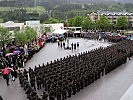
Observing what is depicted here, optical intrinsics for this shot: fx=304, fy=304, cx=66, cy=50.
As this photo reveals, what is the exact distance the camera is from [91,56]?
25.9 meters

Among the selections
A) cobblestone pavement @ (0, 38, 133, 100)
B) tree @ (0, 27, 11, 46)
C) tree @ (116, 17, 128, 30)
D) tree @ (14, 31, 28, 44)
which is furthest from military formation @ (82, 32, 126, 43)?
tree @ (116, 17, 128, 30)

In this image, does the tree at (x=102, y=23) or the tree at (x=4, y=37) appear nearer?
the tree at (x=4, y=37)

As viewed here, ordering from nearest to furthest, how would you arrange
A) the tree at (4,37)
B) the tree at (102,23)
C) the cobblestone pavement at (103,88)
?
1. the cobblestone pavement at (103,88)
2. the tree at (4,37)
3. the tree at (102,23)

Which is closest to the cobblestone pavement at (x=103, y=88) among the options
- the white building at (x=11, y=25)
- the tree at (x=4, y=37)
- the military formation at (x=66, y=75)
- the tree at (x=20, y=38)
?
the military formation at (x=66, y=75)

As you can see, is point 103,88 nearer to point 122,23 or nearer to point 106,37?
point 106,37

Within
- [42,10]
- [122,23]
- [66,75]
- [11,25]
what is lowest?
[122,23]

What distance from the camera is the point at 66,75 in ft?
61.0

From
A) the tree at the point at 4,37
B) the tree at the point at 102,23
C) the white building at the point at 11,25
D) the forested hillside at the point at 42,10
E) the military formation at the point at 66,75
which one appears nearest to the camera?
the military formation at the point at 66,75

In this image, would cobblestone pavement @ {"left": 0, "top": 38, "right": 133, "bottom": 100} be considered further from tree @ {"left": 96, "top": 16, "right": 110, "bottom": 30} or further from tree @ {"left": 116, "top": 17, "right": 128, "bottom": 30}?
tree @ {"left": 116, "top": 17, "right": 128, "bottom": 30}

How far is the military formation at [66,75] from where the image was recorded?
16.5 metres

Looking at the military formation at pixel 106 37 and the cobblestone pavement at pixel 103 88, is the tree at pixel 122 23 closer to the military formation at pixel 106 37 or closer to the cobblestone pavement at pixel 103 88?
the military formation at pixel 106 37

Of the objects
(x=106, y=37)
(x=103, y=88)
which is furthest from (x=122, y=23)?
(x=103, y=88)

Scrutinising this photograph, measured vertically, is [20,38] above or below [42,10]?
above

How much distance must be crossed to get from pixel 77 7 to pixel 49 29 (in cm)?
A: 10052
